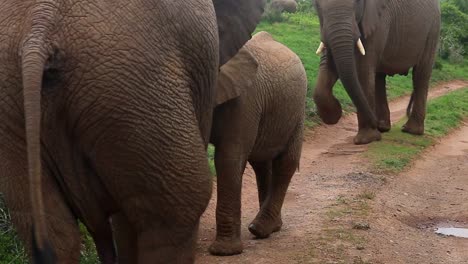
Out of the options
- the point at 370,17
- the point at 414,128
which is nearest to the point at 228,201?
the point at 370,17

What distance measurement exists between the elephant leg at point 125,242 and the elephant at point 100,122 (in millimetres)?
638

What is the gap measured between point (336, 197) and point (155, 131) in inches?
210

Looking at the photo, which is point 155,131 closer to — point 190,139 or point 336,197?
point 190,139

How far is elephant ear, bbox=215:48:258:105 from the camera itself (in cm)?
491

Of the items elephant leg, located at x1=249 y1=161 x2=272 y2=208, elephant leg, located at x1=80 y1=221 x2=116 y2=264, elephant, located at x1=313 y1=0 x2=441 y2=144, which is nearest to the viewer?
elephant leg, located at x1=80 y1=221 x2=116 y2=264

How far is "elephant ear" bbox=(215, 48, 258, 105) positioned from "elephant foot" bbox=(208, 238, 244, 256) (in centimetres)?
120

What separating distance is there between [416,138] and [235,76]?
23.9 ft

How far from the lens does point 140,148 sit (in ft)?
8.89

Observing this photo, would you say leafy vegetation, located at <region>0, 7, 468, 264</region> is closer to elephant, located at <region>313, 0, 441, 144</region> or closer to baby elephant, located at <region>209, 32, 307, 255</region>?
elephant, located at <region>313, 0, 441, 144</region>

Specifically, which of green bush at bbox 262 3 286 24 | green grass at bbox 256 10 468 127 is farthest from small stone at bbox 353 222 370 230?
green bush at bbox 262 3 286 24

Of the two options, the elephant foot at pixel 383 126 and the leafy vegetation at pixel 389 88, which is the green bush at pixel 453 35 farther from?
the elephant foot at pixel 383 126

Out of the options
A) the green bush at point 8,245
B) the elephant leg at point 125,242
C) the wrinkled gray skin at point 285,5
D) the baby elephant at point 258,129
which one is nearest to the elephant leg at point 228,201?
the baby elephant at point 258,129

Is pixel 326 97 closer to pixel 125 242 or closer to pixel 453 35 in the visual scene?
pixel 125 242

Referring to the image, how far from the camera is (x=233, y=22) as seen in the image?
12.6 feet
